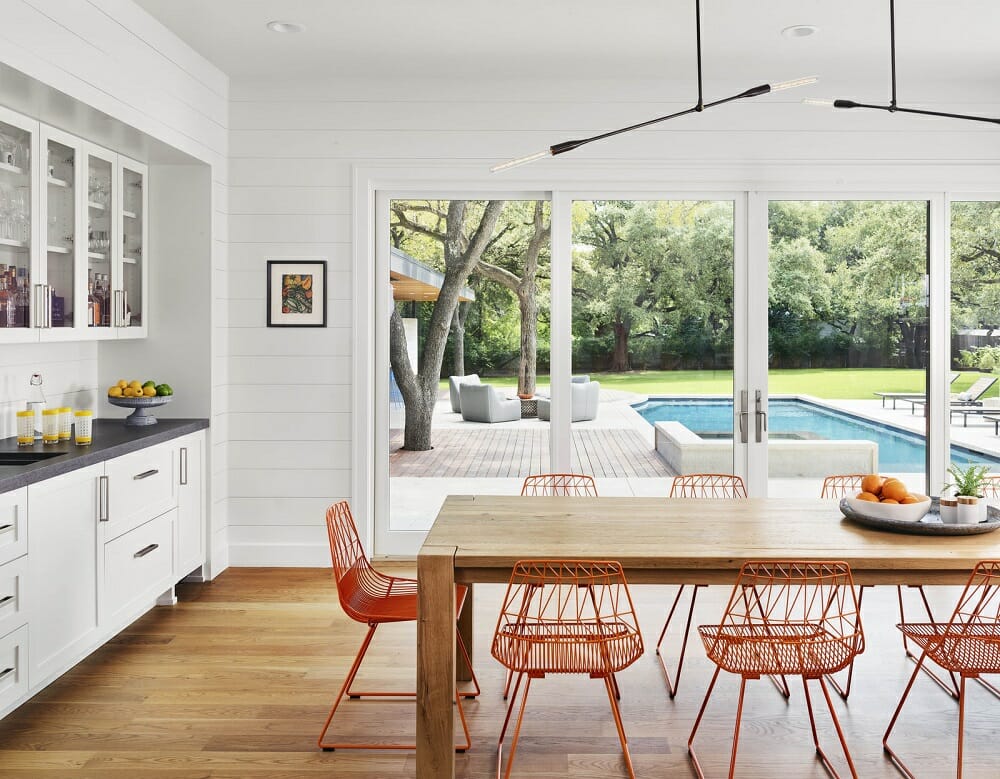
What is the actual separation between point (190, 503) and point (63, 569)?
4.25 feet

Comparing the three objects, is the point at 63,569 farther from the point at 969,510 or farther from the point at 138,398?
the point at 969,510

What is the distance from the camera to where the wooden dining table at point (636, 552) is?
2.66m

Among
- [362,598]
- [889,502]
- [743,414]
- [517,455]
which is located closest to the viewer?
[889,502]

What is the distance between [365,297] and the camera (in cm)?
525

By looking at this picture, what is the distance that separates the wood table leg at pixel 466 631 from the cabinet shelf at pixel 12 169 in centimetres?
244

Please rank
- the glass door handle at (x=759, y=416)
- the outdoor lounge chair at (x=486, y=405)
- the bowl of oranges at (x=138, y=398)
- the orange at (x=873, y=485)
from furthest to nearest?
the outdoor lounge chair at (x=486, y=405), the glass door handle at (x=759, y=416), the bowl of oranges at (x=138, y=398), the orange at (x=873, y=485)

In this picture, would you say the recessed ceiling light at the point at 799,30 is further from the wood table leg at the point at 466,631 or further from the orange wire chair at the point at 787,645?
the wood table leg at the point at 466,631

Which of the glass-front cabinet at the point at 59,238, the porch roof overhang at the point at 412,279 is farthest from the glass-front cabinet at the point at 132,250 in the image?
the porch roof overhang at the point at 412,279

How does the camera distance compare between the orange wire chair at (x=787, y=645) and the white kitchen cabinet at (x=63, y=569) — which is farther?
the white kitchen cabinet at (x=63, y=569)

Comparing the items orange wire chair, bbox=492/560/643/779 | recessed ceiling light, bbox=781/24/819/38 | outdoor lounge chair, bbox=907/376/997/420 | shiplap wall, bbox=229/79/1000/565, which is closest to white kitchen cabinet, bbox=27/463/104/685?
orange wire chair, bbox=492/560/643/779

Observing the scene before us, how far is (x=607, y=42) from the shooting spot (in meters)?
4.56

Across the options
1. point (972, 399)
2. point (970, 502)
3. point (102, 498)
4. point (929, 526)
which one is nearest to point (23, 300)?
point (102, 498)

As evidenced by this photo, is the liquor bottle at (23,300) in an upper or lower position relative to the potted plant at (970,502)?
upper

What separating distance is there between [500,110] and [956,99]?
2.66 m
